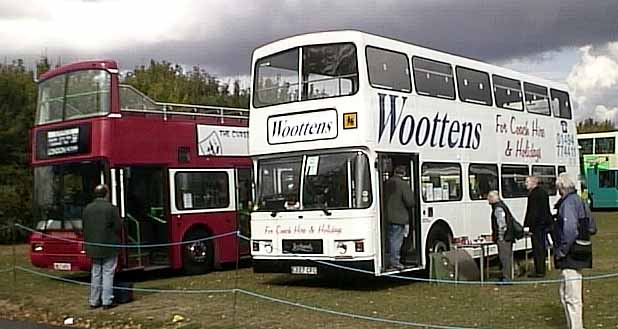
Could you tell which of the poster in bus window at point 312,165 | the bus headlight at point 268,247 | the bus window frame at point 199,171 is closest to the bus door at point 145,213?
the bus window frame at point 199,171

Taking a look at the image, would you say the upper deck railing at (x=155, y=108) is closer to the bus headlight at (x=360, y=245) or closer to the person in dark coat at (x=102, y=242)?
the person in dark coat at (x=102, y=242)

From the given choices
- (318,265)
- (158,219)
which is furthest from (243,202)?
(318,265)

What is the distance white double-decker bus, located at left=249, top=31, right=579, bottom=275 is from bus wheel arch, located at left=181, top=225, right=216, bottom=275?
128 inches

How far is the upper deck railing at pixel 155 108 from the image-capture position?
18094mm

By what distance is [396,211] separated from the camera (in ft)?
50.5

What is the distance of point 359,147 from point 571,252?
5.30m

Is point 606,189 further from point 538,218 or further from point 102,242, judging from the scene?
point 102,242

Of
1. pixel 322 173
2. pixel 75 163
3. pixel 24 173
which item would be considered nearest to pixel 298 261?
pixel 322 173

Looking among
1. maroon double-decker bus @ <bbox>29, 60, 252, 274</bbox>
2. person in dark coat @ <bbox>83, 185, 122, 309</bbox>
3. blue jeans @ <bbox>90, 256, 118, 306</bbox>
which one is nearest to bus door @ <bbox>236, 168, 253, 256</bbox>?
maroon double-decker bus @ <bbox>29, 60, 252, 274</bbox>

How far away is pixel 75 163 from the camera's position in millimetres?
17453

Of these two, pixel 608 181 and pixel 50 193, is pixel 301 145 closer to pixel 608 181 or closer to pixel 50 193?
pixel 50 193

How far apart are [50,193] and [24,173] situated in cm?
1872

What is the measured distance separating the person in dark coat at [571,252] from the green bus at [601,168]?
42.1 meters

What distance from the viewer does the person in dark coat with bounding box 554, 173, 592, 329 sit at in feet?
33.0
